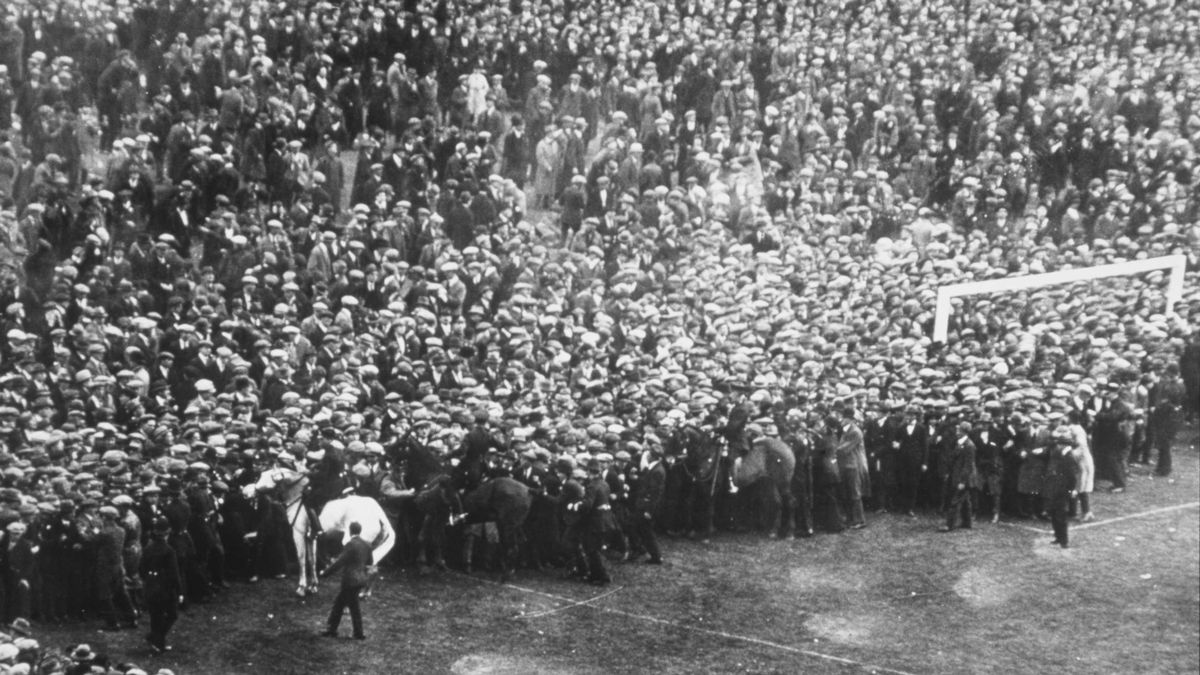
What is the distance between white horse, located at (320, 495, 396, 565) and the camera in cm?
996

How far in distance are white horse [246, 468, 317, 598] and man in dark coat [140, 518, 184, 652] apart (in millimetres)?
753

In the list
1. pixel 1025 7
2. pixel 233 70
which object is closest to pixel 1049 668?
pixel 1025 7

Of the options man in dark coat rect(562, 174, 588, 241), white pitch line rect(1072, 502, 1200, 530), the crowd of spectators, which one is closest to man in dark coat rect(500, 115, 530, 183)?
the crowd of spectators

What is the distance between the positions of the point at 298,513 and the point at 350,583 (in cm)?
61

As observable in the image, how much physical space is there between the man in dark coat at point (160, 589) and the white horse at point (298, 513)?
2.47 ft

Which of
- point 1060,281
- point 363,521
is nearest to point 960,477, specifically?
point 1060,281

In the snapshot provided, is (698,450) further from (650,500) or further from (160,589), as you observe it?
(160,589)

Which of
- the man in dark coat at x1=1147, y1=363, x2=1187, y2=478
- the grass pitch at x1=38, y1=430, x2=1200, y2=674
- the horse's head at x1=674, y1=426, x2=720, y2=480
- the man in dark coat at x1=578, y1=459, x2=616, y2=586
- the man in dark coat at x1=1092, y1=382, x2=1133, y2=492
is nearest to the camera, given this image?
the grass pitch at x1=38, y1=430, x2=1200, y2=674

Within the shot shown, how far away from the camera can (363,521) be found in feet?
32.8

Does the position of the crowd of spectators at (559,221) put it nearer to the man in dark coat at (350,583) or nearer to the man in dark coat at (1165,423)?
the man in dark coat at (1165,423)

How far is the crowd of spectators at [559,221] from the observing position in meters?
10.6

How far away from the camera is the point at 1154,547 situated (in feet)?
37.9

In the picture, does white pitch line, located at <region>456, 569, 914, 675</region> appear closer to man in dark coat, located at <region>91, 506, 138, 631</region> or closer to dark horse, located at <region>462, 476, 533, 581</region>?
dark horse, located at <region>462, 476, 533, 581</region>

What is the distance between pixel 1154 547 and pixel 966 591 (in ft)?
4.98
